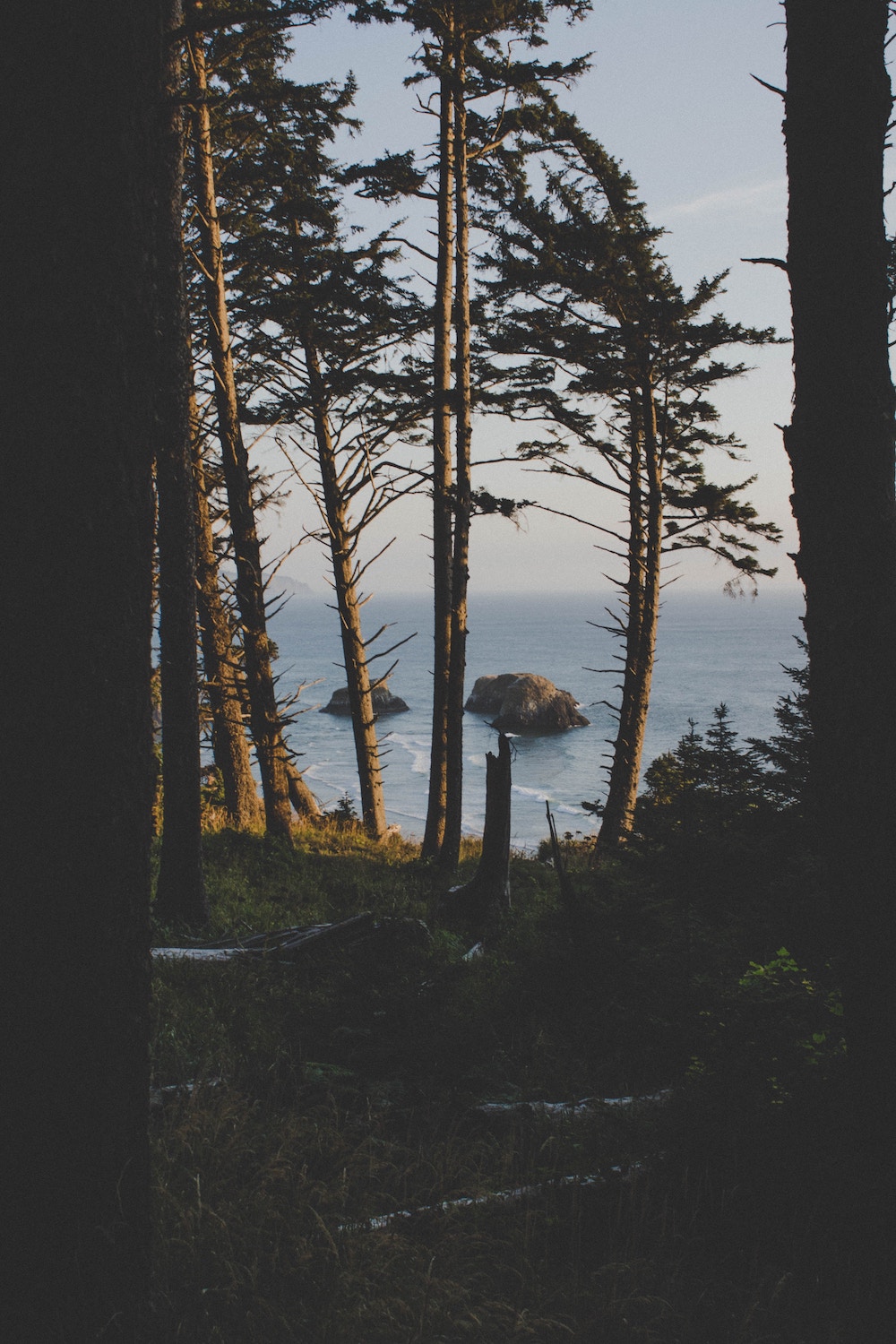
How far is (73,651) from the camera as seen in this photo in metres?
2.26

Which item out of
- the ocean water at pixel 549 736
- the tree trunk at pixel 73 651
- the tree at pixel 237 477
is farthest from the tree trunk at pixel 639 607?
the tree trunk at pixel 73 651

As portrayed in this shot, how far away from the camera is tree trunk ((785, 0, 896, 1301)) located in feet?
11.2

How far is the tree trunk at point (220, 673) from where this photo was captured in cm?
1289

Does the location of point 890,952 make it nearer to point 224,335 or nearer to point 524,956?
point 524,956

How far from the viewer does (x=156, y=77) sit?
2471mm

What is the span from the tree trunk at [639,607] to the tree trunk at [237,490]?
19.3ft

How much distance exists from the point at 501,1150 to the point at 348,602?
13.0m

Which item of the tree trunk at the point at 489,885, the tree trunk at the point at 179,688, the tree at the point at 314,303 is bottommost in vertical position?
the tree trunk at the point at 489,885

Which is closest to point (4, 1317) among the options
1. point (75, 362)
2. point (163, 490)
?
point (75, 362)

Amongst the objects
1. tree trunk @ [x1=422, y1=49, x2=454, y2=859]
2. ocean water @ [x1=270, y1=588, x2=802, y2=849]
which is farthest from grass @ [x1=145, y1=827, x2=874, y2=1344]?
tree trunk @ [x1=422, y1=49, x2=454, y2=859]

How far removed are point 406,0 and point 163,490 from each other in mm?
8012

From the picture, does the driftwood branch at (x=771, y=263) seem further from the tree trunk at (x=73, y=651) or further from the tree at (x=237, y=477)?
the tree at (x=237, y=477)

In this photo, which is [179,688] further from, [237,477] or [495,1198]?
[495,1198]

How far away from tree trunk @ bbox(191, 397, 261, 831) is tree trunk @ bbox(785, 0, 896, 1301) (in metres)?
10.1
